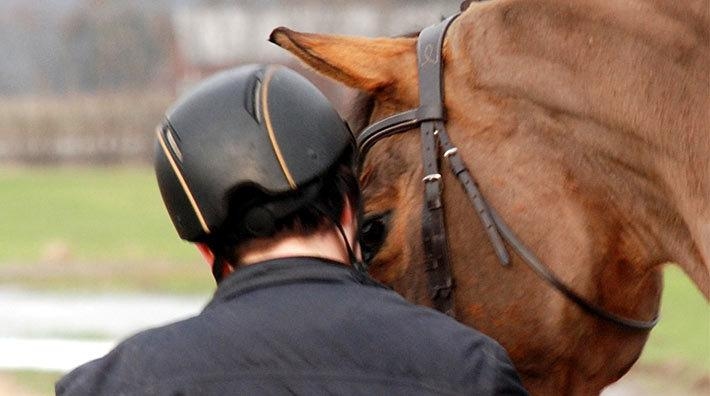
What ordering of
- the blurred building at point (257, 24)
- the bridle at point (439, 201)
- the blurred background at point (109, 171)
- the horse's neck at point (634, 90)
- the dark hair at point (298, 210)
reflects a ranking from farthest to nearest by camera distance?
the blurred building at point (257, 24) < the blurred background at point (109, 171) < the bridle at point (439, 201) < the horse's neck at point (634, 90) < the dark hair at point (298, 210)

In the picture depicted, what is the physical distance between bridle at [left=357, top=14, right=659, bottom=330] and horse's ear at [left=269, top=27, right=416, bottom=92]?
0.07 m

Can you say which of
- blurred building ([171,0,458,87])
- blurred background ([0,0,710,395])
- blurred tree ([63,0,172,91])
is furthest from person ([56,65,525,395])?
blurred tree ([63,0,172,91])

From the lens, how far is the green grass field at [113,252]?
10.6 meters

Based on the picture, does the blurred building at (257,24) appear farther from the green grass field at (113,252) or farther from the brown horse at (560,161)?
the brown horse at (560,161)

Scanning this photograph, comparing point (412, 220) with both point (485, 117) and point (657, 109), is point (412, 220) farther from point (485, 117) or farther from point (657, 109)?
point (657, 109)

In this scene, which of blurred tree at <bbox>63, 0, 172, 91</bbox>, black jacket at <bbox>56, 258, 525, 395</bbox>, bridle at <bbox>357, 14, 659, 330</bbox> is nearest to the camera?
black jacket at <bbox>56, 258, 525, 395</bbox>

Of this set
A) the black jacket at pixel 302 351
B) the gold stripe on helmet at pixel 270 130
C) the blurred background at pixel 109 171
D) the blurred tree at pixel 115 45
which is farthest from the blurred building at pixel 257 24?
the black jacket at pixel 302 351

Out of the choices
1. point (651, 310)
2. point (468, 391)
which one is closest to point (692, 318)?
point (651, 310)

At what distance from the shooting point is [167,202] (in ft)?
7.20

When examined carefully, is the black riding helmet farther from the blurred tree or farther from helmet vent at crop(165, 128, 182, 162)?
the blurred tree

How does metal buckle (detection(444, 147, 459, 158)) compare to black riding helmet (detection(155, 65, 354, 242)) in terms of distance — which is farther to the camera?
metal buckle (detection(444, 147, 459, 158))

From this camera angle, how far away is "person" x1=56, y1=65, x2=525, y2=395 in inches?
77.7

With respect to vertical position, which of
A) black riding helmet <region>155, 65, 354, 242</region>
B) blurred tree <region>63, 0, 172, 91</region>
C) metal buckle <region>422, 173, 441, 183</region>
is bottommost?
blurred tree <region>63, 0, 172, 91</region>

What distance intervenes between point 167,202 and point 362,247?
723 mm
